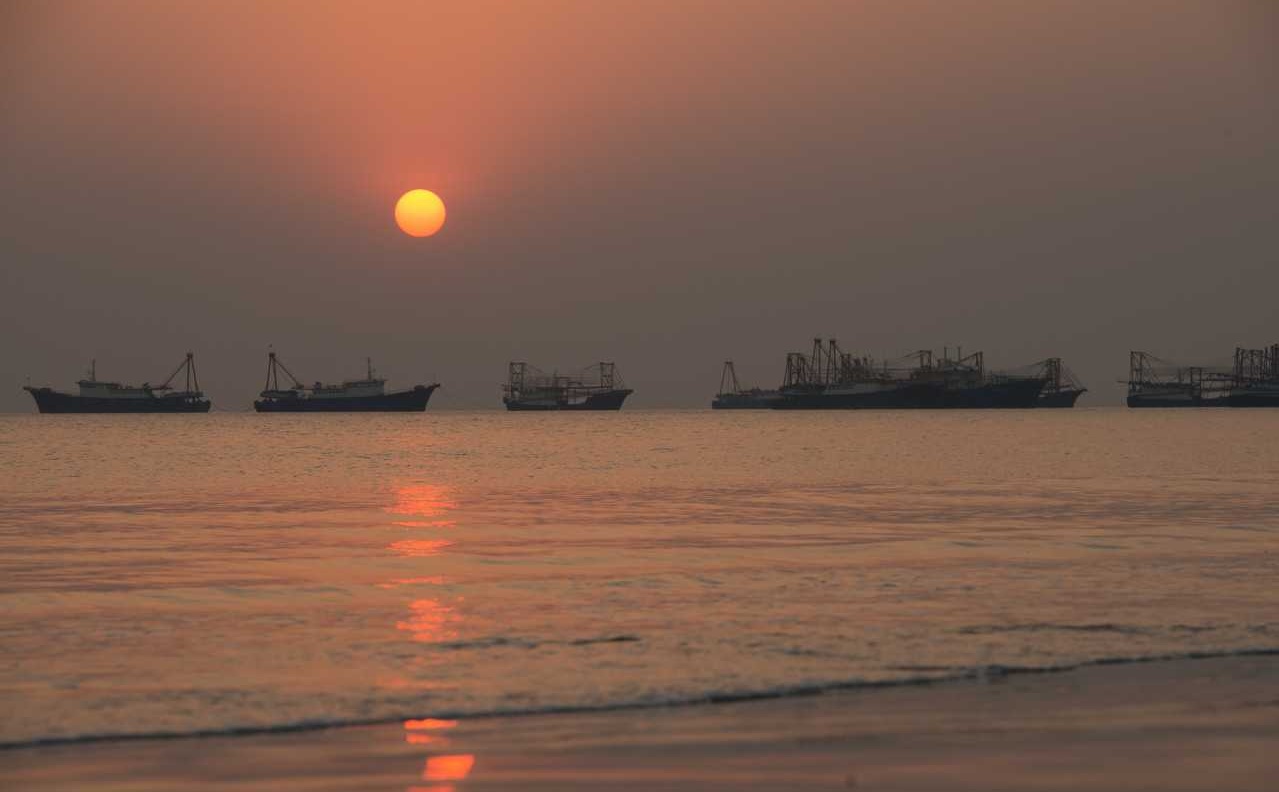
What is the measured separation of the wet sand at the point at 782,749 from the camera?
32.3 feet

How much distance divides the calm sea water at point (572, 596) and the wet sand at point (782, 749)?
76 centimetres

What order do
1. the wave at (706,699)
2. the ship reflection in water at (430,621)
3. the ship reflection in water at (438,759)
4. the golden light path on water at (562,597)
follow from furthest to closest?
the golden light path on water at (562,597), the wave at (706,699), the ship reflection in water at (430,621), the ship reflection in water at (438,759)

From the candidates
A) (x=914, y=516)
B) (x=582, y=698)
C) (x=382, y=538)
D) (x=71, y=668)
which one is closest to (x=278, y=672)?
(x=71, y=668)

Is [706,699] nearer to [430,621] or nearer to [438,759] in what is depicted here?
[438,759]

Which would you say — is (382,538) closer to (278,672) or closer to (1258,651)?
(278,672)

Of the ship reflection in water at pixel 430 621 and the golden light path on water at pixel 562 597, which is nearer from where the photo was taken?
the ship reflection in water at pixel 430 621

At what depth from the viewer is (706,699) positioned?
12.8 metres

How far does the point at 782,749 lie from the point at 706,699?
6.70ft

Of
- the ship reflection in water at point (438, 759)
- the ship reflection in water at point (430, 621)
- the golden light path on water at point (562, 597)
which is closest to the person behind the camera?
the ship reflection in water at point (438, 759)

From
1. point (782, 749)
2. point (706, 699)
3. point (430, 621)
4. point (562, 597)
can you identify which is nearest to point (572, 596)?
point (562, 597)

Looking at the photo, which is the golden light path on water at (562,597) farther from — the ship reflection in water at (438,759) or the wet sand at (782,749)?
the wet sand at (782,749)

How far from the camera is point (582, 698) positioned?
12.9 m

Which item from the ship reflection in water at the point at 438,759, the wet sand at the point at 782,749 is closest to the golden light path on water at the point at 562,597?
the ship reflection in water at the point at 438,759

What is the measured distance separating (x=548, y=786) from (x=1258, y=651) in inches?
334
